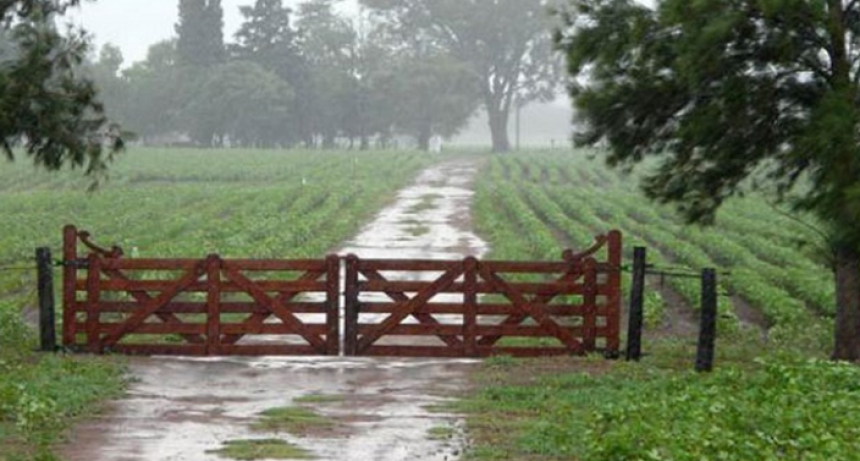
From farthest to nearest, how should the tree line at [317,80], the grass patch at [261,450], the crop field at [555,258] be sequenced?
1. the tree line at [317,80]
2. the crop field at [555,258]
3. the grass patch at [261,450]

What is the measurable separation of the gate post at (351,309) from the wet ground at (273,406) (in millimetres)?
197

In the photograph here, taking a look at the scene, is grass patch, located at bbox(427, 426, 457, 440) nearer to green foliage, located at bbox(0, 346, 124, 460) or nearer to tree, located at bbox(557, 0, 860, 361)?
green foliage, located at bbox(0, 346, 124, 460)

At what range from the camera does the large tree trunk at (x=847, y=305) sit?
2009cm

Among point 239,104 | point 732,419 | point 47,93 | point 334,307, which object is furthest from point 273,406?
point 239,104

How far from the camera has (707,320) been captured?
18.2 meters

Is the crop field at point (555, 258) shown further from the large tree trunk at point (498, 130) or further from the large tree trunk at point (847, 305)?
the large tree trunk at point (498, 130)

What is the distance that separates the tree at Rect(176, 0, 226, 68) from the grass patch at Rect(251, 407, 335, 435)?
106 m

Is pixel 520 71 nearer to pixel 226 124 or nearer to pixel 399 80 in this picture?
pixel 399 80

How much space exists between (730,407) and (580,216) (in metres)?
38.2

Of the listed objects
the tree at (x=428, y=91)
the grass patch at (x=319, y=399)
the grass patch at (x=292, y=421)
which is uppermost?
the tree at (x=428, y=91)

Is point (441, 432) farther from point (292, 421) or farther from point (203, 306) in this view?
point (203, 306)

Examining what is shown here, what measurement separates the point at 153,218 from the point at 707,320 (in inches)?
1304

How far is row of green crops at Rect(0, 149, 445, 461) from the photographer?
1523 centimetres

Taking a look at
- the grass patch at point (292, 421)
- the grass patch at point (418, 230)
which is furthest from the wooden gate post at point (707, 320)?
the grass patch at point (418, 230)
